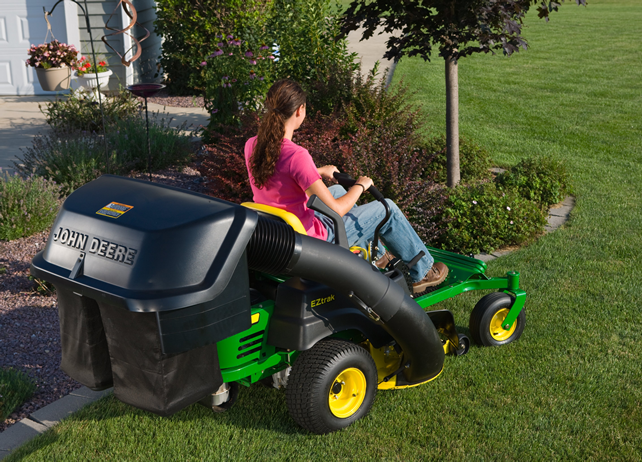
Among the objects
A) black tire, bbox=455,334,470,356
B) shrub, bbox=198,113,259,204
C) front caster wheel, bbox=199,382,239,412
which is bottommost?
black tire, bbox=455,334,470,356

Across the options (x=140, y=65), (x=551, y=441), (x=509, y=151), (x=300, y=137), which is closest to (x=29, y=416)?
(x=551, y=441)

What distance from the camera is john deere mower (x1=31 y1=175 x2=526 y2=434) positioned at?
2.22m

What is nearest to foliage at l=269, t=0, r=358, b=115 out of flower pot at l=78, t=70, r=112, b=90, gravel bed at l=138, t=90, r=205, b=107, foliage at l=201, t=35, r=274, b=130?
foliage at l=201, t=35, r=274, b=130

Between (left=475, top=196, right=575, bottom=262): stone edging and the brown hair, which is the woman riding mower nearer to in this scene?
the brown hair

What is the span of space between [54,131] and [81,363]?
6106 mm

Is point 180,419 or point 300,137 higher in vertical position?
point 300,137

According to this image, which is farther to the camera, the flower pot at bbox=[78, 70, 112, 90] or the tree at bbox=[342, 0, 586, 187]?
the flower pot at bbox=[78, 70, 112, 90]

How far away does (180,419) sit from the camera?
10.4 feet

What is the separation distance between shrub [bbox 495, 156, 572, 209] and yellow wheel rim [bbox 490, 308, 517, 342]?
90.7 inches

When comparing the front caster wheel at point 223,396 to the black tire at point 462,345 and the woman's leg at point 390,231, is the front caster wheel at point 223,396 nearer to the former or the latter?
the woman's leg at point 390,231

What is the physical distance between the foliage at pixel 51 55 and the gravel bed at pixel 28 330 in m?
6.25

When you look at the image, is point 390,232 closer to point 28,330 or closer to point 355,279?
point 355,279

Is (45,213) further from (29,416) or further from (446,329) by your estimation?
(446,329)

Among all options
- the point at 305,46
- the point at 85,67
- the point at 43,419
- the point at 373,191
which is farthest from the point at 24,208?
the point at 85,67
